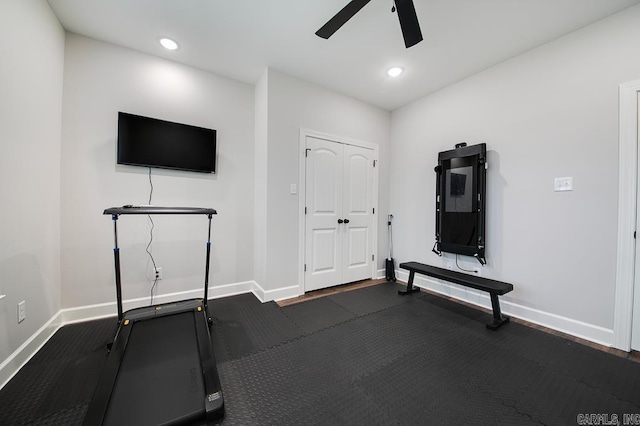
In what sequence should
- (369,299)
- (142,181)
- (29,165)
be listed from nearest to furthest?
1. (29,165)
2. (142,181)
3. (369,299)

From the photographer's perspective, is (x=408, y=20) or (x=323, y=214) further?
(x=323, y=214)

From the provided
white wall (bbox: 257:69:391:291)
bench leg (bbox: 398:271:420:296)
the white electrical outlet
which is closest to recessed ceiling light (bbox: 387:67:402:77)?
white wall (bbox: 257:69:391:291)

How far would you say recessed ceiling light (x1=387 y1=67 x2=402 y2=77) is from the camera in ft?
9.40

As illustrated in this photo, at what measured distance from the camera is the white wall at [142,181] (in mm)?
2316

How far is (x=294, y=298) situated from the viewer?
3029 millimetres

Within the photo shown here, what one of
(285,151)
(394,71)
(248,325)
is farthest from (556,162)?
(248,325)

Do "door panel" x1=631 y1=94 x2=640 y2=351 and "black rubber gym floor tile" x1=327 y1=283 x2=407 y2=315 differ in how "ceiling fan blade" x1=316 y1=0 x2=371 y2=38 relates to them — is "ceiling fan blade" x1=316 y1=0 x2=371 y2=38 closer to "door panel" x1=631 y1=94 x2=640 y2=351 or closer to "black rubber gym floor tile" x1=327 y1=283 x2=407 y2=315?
"door panel" x1=631 y1=94 x2=640 y2=351

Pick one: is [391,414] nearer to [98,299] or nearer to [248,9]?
[98,299]

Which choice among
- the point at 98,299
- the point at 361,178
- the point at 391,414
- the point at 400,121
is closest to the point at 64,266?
the point at 98,299

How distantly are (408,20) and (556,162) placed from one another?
200cm

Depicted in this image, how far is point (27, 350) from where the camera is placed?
5.73ft

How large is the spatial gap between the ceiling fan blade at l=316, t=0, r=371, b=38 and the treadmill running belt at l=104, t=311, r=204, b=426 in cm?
257

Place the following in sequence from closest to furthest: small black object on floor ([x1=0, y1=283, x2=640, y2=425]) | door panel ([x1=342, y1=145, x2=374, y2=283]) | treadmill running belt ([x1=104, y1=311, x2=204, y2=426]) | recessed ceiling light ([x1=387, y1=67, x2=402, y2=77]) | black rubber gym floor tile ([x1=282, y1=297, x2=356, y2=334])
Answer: treadmill running belt ([x1=104, y1=311, x2=204, y2=426]) < small black object on floor ([x1=0, y1=283, x2=640, y2=425]) < black rubber gym floor tile ([x1=282, y1=297, x2=356, y2=334]) < recessed ceiling light ([x1=387, y1=67, x2=402, y2=77]) < door panel ([x1=342, y1=145, x2=374, y2=283])

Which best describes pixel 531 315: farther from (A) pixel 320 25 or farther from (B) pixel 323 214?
(A) pixel 320 25
